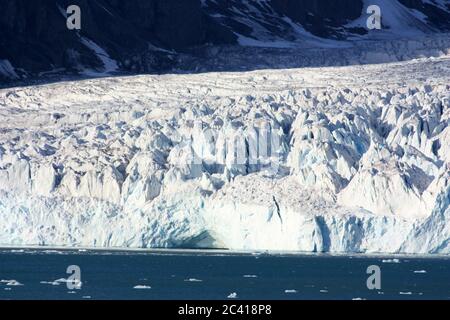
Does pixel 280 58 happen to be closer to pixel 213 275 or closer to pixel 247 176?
pixel 247 176

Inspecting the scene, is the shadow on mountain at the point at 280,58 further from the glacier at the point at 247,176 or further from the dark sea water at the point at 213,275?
the dark sea water at the point at 213,275

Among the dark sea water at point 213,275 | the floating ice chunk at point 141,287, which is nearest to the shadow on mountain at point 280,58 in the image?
the dark sea water at point 213,275

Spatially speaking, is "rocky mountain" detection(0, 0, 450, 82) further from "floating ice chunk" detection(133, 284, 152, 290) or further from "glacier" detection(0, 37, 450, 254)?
"floating ice chunk" detection(133, 284, 152, 290)

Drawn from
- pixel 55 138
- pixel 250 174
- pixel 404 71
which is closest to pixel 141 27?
pixel 404 71

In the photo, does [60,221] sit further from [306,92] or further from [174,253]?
[306,92]

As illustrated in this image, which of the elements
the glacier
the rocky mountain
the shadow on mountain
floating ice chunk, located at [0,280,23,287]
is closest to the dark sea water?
floating ice chunk, located at [0,280,23,287]
